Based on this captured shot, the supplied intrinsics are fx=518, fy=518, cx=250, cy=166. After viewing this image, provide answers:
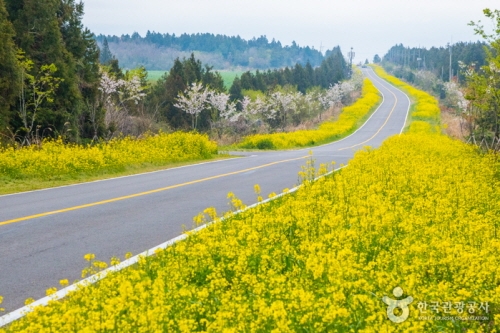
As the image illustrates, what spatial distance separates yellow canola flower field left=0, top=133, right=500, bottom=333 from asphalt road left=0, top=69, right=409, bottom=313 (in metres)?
0.74

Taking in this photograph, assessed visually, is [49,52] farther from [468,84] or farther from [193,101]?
[193,101]

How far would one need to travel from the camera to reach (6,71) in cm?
1906

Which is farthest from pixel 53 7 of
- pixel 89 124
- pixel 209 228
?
pixel 209 228

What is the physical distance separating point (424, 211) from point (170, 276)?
4444 mm

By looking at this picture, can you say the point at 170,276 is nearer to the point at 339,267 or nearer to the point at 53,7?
the point at 339,267

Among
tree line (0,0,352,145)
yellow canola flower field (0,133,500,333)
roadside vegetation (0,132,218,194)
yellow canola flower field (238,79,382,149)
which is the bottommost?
yellow canola flower field (238,79,382,149)

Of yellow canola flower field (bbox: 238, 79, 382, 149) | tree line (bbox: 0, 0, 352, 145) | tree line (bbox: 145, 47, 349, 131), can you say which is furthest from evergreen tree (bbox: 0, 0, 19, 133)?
tree line (bbox: 145, 47, 349, 131)

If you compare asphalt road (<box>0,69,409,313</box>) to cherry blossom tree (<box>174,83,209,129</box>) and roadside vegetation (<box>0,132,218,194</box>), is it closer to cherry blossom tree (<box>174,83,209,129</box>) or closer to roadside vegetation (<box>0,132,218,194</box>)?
roadside vegetation (<box>0,132,218,194</box>)

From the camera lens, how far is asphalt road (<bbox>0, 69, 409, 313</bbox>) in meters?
6.15

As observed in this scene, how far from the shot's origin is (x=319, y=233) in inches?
267

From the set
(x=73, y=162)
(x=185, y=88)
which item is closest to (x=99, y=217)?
(x=73, y=162)

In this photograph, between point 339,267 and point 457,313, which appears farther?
point 339,267

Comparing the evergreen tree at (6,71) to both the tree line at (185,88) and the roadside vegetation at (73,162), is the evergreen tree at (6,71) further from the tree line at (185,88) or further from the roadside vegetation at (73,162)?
the tree line at (185,88)

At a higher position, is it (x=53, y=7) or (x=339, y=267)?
(x=53, y=7)
